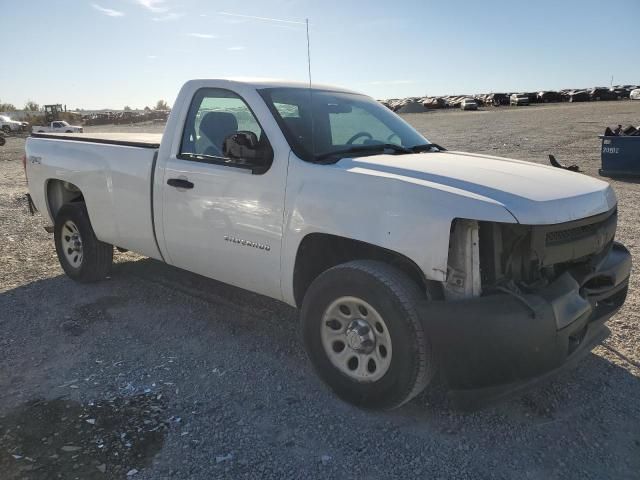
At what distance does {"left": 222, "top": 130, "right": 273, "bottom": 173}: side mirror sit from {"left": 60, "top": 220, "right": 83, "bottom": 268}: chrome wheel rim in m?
2.73

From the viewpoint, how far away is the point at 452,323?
2.77 m

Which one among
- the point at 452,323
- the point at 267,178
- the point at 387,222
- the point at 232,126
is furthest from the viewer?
the point at 232,126

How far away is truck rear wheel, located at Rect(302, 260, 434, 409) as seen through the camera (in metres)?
2.94

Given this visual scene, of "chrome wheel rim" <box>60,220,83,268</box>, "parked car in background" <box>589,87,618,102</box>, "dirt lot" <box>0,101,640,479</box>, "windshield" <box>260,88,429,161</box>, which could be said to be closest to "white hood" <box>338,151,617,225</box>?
"windshield" <box>260,88,429,161</box>

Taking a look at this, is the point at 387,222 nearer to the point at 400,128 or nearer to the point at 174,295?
the point at 400,128

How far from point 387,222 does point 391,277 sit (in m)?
0.31

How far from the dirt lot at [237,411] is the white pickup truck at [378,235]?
32cm

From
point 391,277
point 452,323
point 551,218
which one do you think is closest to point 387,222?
point 391,277

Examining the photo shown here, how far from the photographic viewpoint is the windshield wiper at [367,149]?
3.62m

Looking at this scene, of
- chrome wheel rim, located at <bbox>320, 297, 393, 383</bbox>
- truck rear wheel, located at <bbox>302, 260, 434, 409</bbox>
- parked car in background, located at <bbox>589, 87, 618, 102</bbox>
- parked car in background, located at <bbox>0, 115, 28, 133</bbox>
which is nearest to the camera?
truck rear wheel, located at <bbox>302, 260, 434, 409</bbox>

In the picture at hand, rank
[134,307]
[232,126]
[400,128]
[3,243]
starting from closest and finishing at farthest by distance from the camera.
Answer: [232,126]
[400,128]
[134,307]
[3,243]

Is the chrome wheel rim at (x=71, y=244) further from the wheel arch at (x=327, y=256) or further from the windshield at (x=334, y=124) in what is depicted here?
the wheel arch at (x=327, y=256)

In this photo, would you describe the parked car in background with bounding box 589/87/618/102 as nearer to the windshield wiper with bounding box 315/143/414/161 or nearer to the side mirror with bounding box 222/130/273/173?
the windshield wiper with bounding box 315/143/414/161

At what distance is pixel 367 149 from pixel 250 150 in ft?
2.78
